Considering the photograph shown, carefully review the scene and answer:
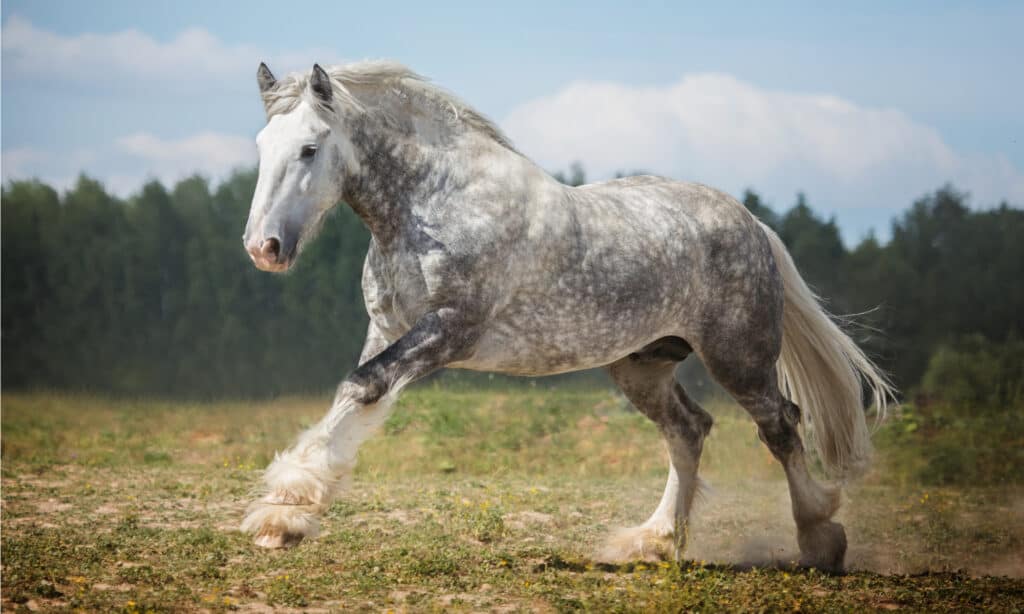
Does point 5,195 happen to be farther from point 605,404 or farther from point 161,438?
point 605,404

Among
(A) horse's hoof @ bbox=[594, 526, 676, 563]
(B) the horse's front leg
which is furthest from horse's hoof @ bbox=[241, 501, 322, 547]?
(A) horse's hoof @ bbox=[594, 526, 676, 563]

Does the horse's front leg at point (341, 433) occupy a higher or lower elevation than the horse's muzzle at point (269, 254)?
lower

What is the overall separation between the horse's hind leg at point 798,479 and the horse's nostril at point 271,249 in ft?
8.93

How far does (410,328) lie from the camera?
15.6 ft

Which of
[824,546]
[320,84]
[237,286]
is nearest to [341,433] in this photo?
[320,84]

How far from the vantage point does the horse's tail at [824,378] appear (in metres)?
6.22

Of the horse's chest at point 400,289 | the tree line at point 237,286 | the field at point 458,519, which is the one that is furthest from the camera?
the tree line at point 237,286

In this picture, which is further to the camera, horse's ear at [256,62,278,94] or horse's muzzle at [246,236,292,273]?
A: horse's ear at [256,62,278,94]

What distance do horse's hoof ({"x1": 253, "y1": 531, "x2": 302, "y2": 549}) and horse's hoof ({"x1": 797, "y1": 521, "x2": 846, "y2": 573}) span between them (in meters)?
3.17

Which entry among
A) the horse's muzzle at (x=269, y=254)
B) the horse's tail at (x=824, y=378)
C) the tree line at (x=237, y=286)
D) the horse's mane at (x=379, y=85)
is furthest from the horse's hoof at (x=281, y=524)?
the tree line at (x=237, y=286)

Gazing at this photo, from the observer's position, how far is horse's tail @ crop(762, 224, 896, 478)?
6.22 meters

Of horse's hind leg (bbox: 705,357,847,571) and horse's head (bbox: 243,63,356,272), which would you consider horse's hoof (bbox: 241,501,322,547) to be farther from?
horse's hind leg (bbox: 705,357,847,571)

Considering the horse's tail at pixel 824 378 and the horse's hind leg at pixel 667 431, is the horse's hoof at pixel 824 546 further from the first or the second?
the horse's hind leg at pixel 667 431

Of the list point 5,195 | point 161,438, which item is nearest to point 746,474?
point 161,438
